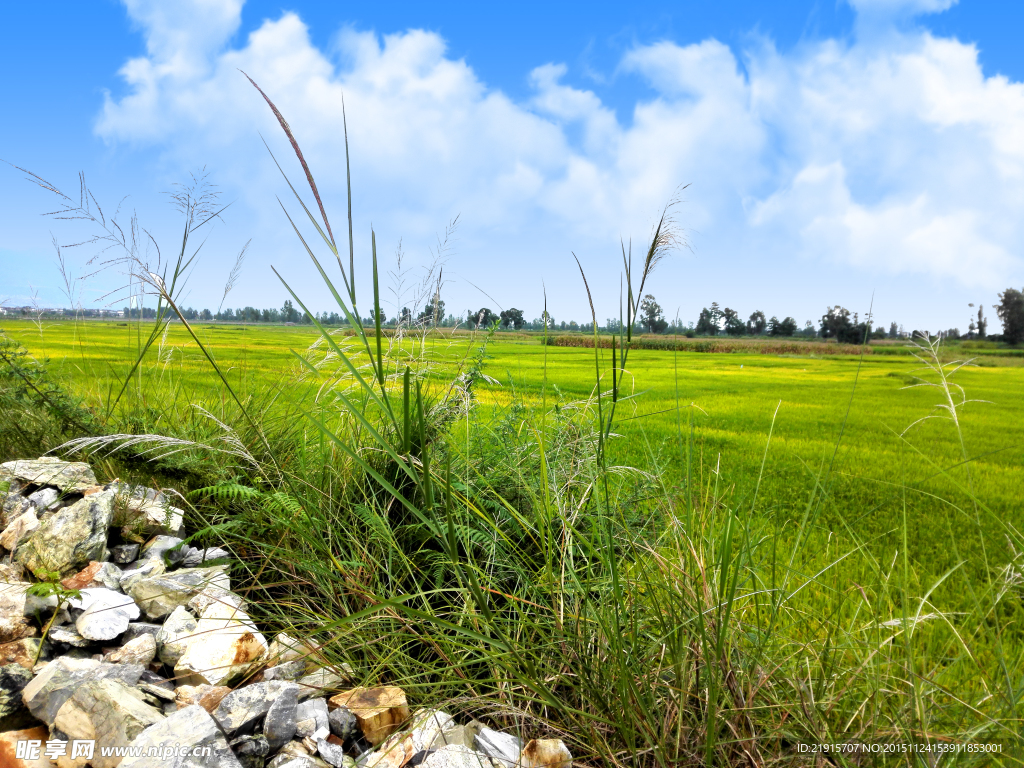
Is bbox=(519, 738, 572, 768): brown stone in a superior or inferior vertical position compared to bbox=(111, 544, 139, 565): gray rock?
inferior

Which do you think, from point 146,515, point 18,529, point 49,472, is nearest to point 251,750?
point 146,515

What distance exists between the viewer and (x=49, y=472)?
3.07 meters

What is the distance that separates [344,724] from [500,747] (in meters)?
0.49

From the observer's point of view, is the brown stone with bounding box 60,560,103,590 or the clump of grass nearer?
the clump of grass

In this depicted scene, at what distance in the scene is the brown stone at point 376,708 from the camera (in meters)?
1.62

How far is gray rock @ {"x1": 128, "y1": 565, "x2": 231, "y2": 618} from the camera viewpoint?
7.61 feet

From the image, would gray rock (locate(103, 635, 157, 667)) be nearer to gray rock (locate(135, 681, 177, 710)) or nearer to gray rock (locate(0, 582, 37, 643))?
gray rock (locate(135, 681, 177, 710))

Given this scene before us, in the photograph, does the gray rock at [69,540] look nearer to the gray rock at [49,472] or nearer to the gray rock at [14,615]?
the gray rock at [14,615]

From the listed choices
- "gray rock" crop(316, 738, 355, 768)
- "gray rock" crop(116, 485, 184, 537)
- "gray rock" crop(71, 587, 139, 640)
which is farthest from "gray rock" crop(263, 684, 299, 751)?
"gray rock" crop(116, 485, 184, 537)

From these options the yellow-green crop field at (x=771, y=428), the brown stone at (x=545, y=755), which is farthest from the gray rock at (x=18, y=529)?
the brown stone at (x=545, y=755)

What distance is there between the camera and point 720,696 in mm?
1511

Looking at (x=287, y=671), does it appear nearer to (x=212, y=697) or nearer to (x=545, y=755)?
(x=212, y=697)

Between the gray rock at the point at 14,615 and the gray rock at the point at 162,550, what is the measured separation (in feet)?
1.44

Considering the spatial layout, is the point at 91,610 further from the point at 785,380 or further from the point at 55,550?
the point at 785,380
